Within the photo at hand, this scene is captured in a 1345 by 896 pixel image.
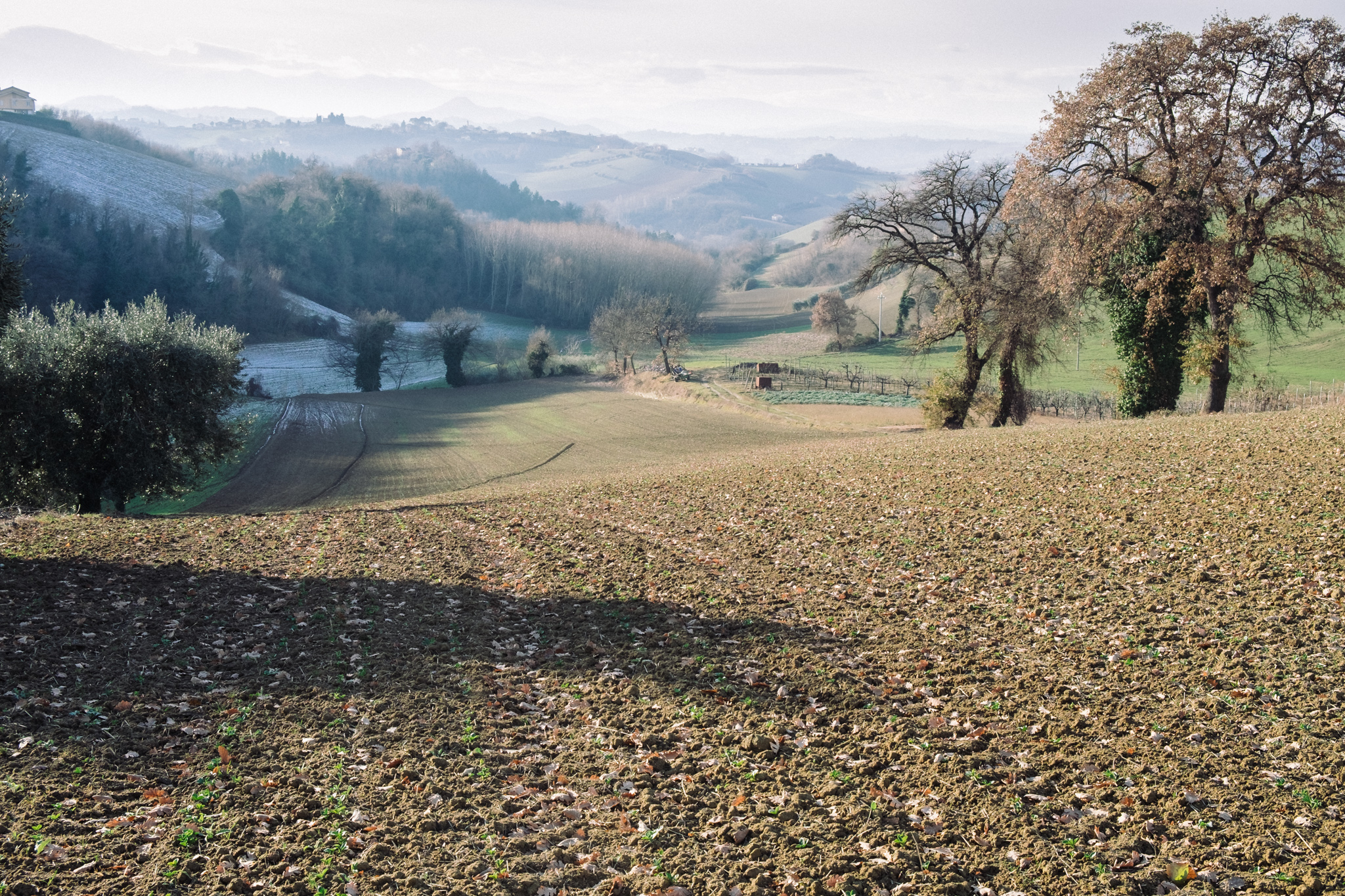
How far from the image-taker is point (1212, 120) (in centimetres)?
2562

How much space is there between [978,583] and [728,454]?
20.5 m

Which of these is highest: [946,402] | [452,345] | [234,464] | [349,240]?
[349,240]

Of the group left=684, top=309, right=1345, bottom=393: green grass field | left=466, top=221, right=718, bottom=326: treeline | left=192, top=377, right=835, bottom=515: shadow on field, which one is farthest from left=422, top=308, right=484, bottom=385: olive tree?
left=466, top=221, right=718, bottom=326: treeline

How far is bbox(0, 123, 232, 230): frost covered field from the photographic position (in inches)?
4833

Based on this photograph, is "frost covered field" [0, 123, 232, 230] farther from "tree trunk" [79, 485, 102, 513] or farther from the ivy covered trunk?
the ivy covered trunk

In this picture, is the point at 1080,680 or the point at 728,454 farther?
the point at 728,454

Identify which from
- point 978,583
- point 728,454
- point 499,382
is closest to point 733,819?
point 978,583

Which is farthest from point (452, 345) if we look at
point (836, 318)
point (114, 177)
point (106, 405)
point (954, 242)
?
point (114, 177)

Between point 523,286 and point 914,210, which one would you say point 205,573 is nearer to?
point 914,210

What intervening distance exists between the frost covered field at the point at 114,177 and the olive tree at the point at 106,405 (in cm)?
11219

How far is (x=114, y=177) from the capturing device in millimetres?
131375

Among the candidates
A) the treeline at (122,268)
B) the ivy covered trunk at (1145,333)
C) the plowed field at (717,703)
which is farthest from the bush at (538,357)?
the plowed field at (717,703)

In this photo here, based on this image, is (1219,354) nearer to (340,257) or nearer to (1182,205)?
(1182,205)

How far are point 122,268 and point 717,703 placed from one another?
11973 centimetres
